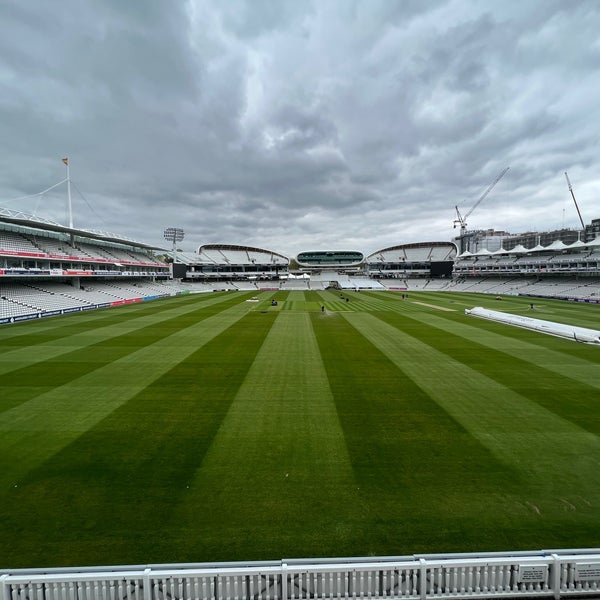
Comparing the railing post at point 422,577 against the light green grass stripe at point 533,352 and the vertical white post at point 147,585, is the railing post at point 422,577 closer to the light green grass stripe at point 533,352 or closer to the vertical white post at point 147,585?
the vertical white post at point 147,585

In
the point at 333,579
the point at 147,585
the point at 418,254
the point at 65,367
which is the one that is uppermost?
the point at 418,254

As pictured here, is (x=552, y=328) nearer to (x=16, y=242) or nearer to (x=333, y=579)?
(x=333, y=579)

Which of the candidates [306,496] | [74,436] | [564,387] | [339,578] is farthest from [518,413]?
[74,436]

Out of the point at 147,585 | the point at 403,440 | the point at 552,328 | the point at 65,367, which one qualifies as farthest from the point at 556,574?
the point at 552,328

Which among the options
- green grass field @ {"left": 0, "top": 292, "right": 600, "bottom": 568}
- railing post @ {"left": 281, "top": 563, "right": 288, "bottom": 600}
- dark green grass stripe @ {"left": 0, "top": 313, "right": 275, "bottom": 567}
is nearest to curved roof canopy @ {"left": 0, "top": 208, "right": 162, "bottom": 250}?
green grass field @ {"left": 0, "top": 292, "right": 600, "bottom": 568}

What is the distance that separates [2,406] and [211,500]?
9.49 metres

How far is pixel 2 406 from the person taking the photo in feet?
34.6

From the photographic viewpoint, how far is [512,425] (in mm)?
9148

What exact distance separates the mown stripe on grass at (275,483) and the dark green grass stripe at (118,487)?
349 millimetres

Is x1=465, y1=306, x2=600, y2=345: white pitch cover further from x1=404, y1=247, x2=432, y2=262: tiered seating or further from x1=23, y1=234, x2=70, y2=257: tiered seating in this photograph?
x1=404, y1=247, x2=432, y2=262: tiered seating

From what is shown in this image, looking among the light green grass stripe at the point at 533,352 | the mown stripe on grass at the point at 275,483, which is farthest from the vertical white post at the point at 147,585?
the light green grass stripe at the point at 533,352

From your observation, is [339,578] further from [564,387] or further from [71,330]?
[71,330]

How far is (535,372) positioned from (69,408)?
1878 cm

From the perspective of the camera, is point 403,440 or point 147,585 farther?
point 403,440
